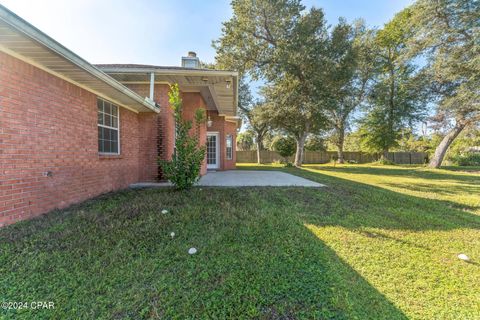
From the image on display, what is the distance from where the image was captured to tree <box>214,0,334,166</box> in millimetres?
14594

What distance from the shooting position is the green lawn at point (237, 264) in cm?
183

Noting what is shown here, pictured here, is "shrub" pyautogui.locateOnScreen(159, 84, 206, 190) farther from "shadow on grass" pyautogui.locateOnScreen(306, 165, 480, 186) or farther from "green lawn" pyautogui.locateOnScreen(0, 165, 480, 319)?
"shadow on grass" pyautogui.locateOnScreen(306, 165, 480, 186)

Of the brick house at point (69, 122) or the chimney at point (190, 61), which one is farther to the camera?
the chimney at point (190, 61)

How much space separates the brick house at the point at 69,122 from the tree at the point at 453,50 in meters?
16.8

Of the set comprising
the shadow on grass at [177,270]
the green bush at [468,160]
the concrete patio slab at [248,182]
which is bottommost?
the shadow on grass at [177,270]

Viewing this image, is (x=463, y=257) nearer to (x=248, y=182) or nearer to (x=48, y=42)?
(x=248, y=182)

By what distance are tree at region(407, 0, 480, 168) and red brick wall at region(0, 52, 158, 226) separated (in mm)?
20147

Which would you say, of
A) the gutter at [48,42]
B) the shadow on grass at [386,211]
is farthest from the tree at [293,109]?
the gutter at [48,42]

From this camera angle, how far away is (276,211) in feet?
13.3

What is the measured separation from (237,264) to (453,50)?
67.9 ft

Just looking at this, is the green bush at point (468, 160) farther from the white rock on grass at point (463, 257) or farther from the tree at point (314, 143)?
the white rock on grass at point (463, 257)

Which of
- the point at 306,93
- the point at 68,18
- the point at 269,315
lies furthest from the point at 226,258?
the point at 306,93

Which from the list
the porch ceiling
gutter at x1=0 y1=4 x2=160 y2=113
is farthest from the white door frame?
gutter at x1=0 y1=4 x2=160 y2=113

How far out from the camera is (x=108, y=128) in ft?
17.3
